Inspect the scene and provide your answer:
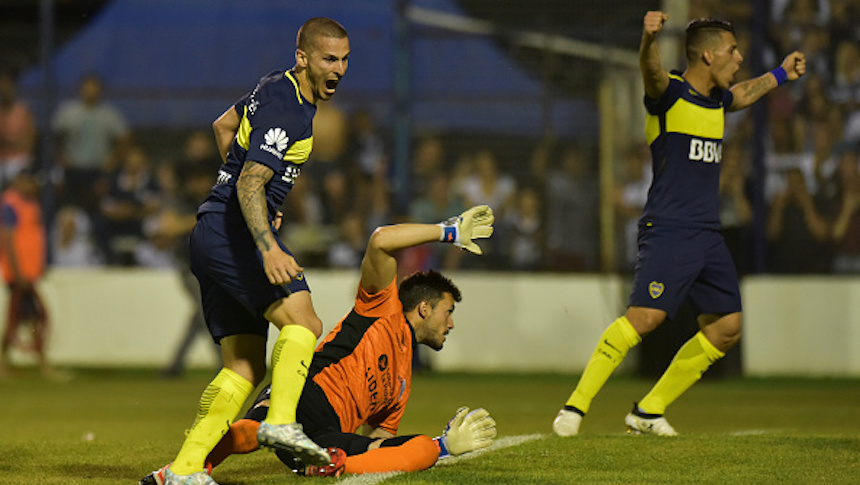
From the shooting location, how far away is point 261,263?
5.87m

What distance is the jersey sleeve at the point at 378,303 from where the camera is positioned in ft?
21.3

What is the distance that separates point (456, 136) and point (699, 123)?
8.09 meters

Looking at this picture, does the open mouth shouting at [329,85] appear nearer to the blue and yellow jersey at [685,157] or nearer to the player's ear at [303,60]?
the player's ear at [303,60]

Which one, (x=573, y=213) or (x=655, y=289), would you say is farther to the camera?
(x=573, y=213)

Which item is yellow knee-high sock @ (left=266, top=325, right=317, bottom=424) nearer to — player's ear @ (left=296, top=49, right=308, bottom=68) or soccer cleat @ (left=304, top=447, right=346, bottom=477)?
soccer cleat @ (left=304, top=447, right=346, bottom=477)

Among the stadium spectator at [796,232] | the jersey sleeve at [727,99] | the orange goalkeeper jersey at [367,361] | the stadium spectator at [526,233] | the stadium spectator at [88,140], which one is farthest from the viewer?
the stadium spectator at [88,140]

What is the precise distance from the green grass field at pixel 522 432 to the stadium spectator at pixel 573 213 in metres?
1.65

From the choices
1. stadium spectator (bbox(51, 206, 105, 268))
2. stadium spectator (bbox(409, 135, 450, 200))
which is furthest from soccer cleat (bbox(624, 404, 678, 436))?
stadium spectator (bbox(51, 206, 105, 268))

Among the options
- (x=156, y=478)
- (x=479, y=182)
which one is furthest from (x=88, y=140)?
(x=156, y=478)

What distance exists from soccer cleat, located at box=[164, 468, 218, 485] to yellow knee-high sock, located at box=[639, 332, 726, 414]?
3.35 meters

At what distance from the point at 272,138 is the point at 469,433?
5.57 feet

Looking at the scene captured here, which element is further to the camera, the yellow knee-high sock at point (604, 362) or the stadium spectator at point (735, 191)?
the stadium spectator at point (735, 191)

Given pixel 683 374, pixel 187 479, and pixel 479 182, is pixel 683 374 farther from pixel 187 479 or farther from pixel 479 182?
pixel 479 182

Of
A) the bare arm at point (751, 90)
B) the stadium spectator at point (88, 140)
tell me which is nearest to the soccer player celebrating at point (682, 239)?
the bare arm at point (751, 90)
